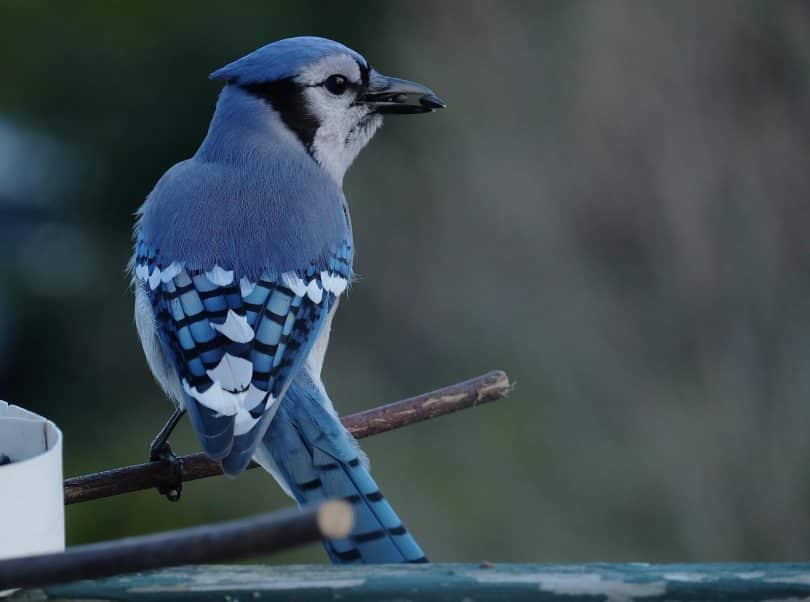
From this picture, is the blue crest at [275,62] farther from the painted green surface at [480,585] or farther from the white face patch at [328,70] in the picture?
the painted green surface at [480,585]

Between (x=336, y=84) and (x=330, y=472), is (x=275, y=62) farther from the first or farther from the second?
(x=330, y=472)

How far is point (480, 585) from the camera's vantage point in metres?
0.96

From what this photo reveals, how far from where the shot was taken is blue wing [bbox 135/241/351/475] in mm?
1583

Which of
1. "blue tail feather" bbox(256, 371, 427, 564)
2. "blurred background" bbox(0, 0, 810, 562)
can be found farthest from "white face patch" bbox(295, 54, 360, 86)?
"blurred background" bbox(0, 0, 810, 562)

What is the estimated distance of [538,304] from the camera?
4.45m

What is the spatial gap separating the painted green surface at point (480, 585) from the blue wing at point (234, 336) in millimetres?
498

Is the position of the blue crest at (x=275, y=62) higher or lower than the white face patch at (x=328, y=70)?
higher

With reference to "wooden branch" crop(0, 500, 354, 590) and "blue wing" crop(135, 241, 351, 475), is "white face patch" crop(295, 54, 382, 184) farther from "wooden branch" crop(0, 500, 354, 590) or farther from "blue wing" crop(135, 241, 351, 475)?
"wooden branch" crop(0, 500, 354, 590)

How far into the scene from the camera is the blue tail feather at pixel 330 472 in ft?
4.40

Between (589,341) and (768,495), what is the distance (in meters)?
0.74

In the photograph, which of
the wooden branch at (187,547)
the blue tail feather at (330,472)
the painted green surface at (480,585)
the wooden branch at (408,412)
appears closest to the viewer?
the wooden branch at (187,547)

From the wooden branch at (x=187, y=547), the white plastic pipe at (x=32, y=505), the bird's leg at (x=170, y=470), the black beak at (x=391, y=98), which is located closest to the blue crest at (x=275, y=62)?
the black beak at (x=391, y=98)

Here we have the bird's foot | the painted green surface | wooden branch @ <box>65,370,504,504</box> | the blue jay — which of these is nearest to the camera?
the painted green surface

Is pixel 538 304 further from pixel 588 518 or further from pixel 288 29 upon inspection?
pixel 288 29
